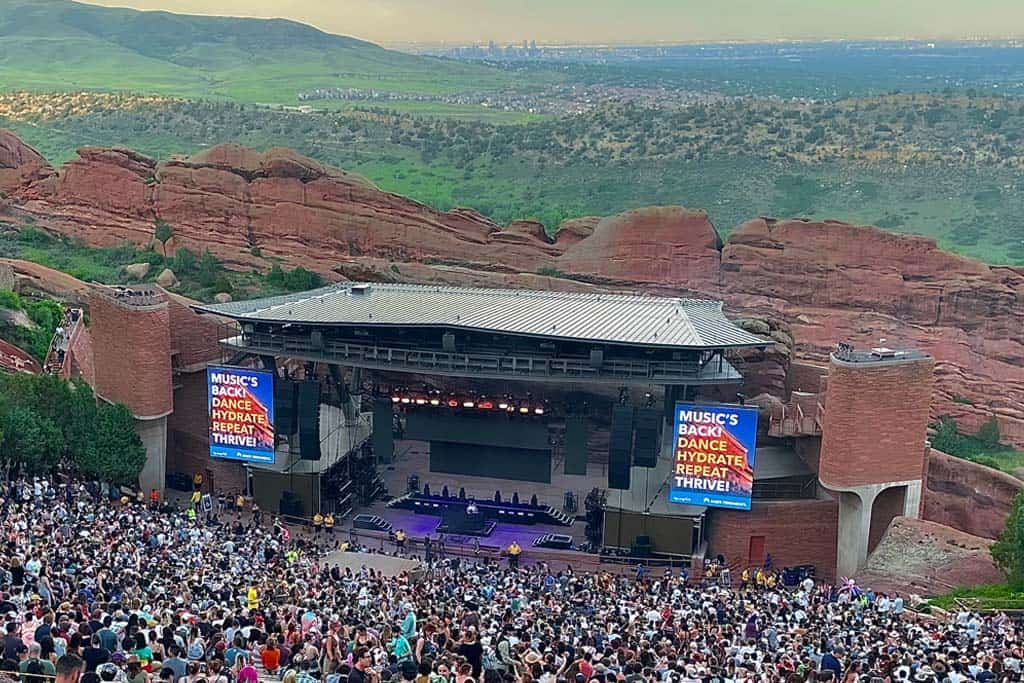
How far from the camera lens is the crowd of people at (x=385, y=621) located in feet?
57.7

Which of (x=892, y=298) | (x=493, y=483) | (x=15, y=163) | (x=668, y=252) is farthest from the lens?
(x=15, y=163)

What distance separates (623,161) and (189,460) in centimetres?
6141

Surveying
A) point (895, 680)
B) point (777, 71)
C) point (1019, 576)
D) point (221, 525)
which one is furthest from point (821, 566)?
point (777, 71)

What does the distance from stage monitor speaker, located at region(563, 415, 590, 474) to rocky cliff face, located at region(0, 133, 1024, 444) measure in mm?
13975

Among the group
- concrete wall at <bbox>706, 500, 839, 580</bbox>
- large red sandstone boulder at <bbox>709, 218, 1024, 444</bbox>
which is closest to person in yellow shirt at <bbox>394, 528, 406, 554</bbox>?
concrete wall at <bbox>706, 500, 839, 580</bbox>

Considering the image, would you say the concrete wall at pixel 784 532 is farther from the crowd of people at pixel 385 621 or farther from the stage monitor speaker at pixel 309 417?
the stage monitor speaker at pixel 309 417

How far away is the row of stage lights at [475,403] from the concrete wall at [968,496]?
623 inches

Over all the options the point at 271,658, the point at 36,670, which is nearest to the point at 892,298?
the point at 271,658

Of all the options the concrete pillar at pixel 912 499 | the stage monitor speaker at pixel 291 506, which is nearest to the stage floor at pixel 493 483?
the stage monitor speaker at pixel 291 506

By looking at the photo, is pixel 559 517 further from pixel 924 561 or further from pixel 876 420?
pixel 924 561

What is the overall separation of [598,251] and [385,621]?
4544cm

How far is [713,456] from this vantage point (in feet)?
125

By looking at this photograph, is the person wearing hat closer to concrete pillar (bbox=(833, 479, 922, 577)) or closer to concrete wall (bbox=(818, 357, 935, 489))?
concrete wall (bbox=(818, 357, 935, 489))

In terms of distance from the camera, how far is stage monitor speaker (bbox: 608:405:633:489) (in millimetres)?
38656
